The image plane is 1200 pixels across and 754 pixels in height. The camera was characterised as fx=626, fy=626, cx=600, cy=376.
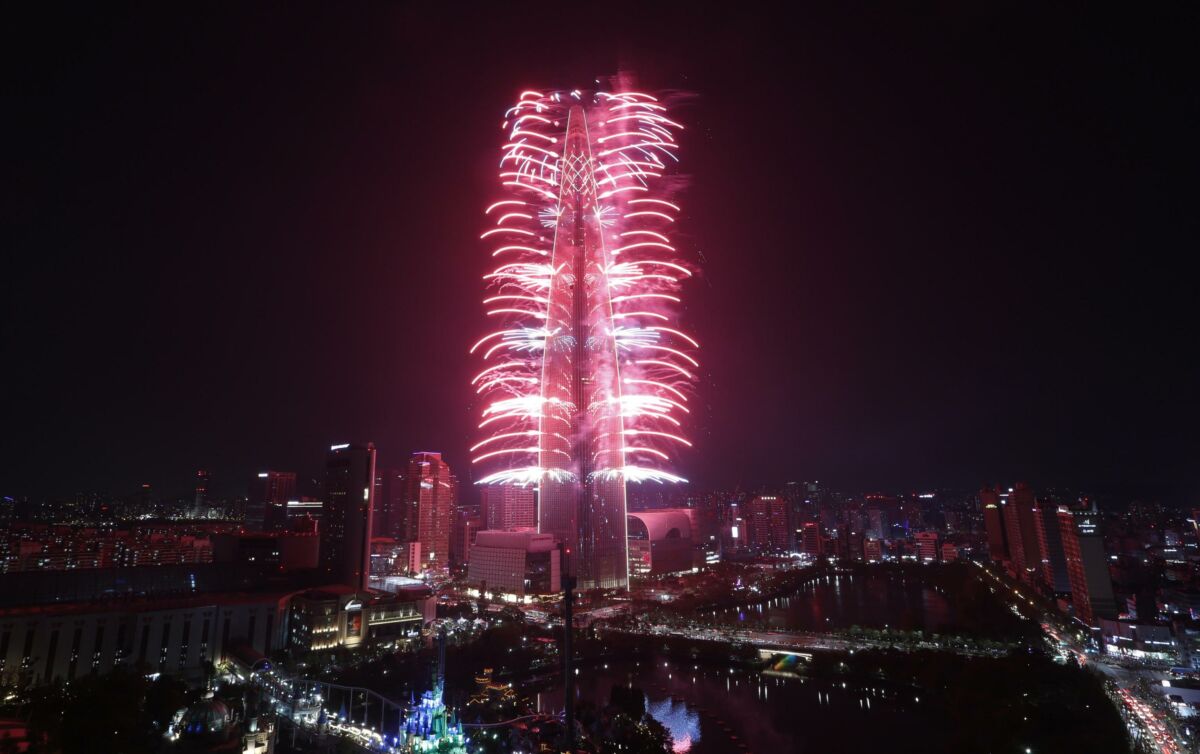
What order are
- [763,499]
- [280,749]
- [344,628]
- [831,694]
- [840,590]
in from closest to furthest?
[280,749] < [831,694] < [344,628] < [840,590] < [763,499]

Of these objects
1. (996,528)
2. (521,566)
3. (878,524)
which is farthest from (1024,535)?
(521,566)


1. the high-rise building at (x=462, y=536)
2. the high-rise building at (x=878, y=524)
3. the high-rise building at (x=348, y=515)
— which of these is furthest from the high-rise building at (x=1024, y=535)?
the high-rise building at (x=348, y=515)

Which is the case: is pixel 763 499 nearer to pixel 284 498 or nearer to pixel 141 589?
pixel 284 498

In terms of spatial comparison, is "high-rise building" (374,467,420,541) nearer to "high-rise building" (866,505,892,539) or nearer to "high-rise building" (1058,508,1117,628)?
"high-rise building" (1058,508,1117,628)

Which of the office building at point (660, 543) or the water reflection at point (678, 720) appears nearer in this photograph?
the water reflection at point (678, 720)

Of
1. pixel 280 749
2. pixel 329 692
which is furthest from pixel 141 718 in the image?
pixel 329 692

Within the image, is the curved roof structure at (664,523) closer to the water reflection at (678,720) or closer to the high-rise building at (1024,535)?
the high-rise building at (1024,535)
